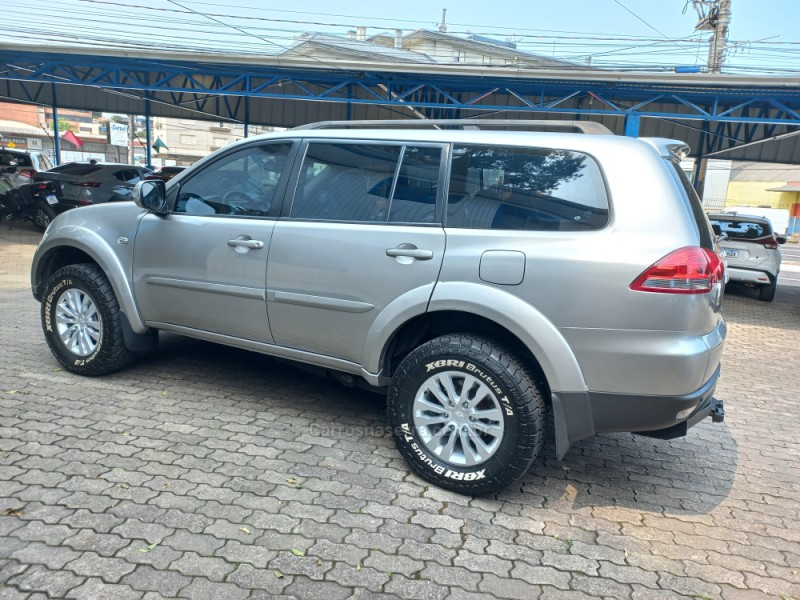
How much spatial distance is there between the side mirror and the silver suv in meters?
0.02

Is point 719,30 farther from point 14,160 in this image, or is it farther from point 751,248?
point 14,160

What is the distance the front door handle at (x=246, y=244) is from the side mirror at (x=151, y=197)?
683 mm

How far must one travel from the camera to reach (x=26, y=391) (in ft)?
13.6

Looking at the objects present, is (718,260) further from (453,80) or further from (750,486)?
(453,80)

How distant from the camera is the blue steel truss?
12425 mm

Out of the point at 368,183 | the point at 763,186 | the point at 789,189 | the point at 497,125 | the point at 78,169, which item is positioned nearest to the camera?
the point at 368,183

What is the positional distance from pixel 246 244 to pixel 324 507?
1.65 metres

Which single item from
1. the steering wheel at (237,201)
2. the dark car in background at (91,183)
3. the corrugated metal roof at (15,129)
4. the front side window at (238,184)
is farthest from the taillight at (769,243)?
the corrugated metal roof at (15,129)

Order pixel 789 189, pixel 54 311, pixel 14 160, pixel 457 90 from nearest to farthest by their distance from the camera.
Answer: pixel 54 311 < pixel 457 90 < pixel 14 160 < pixel 789 189

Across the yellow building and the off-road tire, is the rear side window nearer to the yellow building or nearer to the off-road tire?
the off-road tire

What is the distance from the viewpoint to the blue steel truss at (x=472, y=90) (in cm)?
1243

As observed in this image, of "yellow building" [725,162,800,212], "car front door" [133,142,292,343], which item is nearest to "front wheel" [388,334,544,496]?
"car front door" [133,142,292,343]

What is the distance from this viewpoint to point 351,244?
336cm

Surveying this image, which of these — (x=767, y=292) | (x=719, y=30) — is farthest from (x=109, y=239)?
(x=719, y=30)
